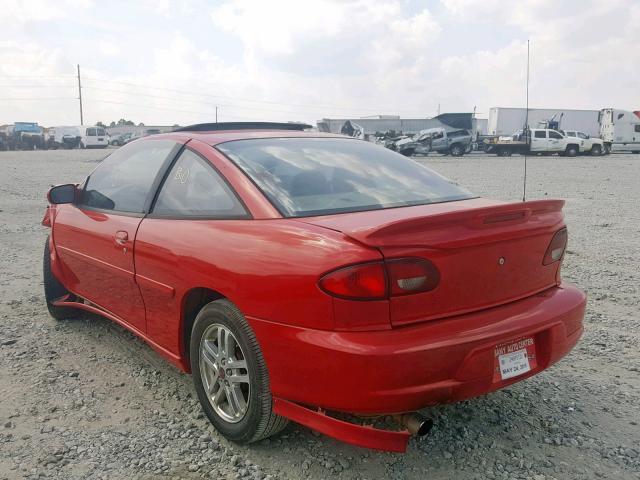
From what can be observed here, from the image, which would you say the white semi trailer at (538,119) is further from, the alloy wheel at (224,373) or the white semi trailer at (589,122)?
the alloy wheel at (224,373)

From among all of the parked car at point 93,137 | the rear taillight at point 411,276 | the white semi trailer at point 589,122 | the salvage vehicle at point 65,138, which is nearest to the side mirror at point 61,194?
the rear taillight at point 411,276

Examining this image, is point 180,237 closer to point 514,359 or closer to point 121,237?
point 121,237

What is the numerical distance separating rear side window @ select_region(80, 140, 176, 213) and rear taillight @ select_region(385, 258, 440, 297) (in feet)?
5.77

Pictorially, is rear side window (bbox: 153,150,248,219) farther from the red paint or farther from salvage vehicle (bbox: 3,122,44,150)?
salvage vehicle (bbox: 3,122,44,150)

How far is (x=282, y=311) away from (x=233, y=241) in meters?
0.45

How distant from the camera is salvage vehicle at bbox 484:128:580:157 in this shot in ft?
109

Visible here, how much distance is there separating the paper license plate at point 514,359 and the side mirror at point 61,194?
307cm

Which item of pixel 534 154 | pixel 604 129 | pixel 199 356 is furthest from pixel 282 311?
pixel 604 129

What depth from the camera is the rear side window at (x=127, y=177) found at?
343cm

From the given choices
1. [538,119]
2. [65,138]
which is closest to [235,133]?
[538,119]

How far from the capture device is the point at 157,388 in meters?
3.38

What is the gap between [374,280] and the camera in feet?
7.05

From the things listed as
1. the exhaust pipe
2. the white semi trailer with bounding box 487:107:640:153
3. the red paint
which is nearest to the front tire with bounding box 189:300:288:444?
the red paint

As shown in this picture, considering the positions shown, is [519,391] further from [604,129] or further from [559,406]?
[604,129]
